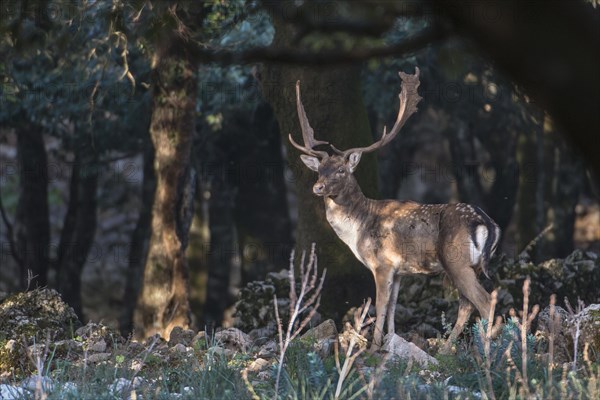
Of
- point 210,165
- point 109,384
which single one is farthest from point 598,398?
point 210,165

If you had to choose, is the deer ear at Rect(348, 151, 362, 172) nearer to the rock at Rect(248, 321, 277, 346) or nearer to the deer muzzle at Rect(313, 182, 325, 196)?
the deer muzzle at Rect(313, 182, 325, 196)

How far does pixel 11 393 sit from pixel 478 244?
4646mm

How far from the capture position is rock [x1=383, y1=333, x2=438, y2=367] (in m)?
8.16

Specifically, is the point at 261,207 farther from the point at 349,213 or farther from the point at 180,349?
the point at 180,349

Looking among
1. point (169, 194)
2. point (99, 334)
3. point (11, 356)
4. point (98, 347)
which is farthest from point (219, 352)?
point (169, 194)

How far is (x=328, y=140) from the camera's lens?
41.2ft

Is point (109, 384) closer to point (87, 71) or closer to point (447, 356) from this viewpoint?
point (447, 356)

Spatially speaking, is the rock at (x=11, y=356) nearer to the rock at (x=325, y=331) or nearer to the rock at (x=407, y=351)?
the rock at (x=325, y=331)

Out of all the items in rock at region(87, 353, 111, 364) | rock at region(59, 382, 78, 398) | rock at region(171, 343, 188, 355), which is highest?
rock at region(59, 382, 78, 398)

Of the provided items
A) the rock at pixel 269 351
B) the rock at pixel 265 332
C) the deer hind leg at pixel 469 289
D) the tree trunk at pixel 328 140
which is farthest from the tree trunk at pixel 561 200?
the rock at pixel 269 351

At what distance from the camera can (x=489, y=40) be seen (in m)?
4.45

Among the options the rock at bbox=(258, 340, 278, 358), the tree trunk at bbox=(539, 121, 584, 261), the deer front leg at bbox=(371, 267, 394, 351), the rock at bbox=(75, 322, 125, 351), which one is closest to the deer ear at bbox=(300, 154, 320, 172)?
the deer front leg at bbox=(371, 267, 394, 351)

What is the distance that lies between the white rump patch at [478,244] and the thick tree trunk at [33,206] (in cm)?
1106

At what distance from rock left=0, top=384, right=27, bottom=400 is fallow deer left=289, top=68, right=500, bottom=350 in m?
3.13
